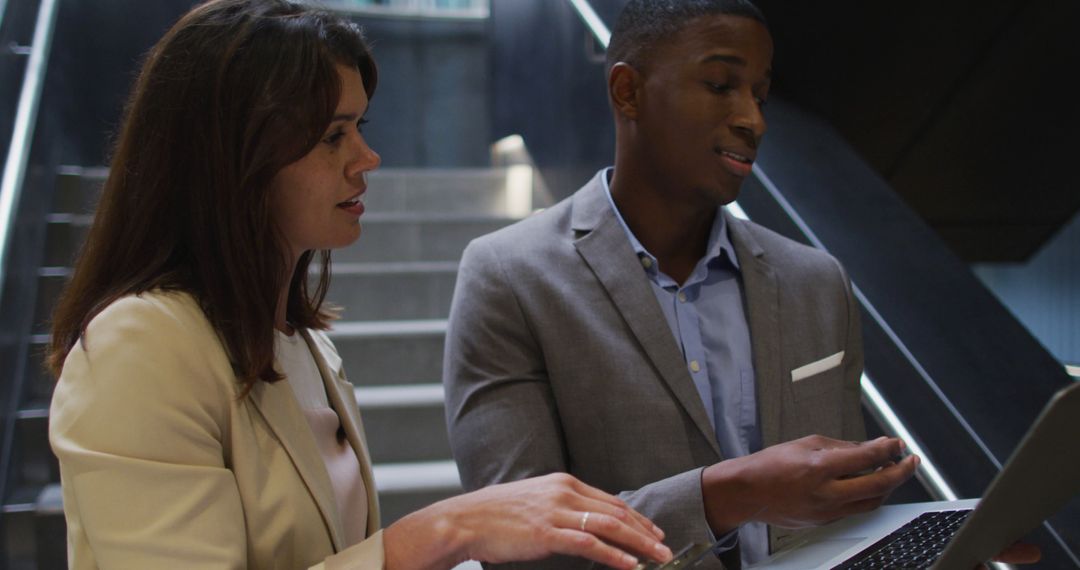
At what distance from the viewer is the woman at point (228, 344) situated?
3.48 ft

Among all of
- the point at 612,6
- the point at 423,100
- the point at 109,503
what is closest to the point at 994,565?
the point at 109,503

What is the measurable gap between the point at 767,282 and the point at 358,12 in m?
5.37

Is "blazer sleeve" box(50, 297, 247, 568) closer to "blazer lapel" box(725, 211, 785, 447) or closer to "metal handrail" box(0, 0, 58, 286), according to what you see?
"blazer lapel" box(725, 211, 785, 447)

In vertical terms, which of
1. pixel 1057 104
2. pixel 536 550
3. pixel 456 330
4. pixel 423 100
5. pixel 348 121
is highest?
pixel 1057 104

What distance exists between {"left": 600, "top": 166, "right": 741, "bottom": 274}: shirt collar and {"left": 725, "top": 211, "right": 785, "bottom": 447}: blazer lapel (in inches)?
Result: 0.5

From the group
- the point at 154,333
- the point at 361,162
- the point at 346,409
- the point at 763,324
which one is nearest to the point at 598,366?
the point at 763,324

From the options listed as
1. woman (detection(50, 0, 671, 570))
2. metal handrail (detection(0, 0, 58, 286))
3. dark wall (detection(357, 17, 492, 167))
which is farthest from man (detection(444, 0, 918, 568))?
dark wall (detection(357, 17, 492, 167))

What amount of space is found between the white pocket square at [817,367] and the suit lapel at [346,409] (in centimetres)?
67

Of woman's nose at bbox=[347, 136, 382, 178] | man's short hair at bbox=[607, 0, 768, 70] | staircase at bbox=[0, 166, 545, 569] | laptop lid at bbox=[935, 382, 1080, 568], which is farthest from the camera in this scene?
staircase at bbox=[0, 166, 545, 569]

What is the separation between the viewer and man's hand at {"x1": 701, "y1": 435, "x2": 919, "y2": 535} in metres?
1.17

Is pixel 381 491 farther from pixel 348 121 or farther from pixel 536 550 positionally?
pixel 536 550

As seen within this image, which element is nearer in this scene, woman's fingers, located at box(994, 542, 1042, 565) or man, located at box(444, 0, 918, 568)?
woman's fingers, located at box(994, 542, 1042, 565)

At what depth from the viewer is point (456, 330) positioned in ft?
5.62

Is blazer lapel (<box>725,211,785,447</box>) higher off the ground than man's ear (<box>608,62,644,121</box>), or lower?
lower
